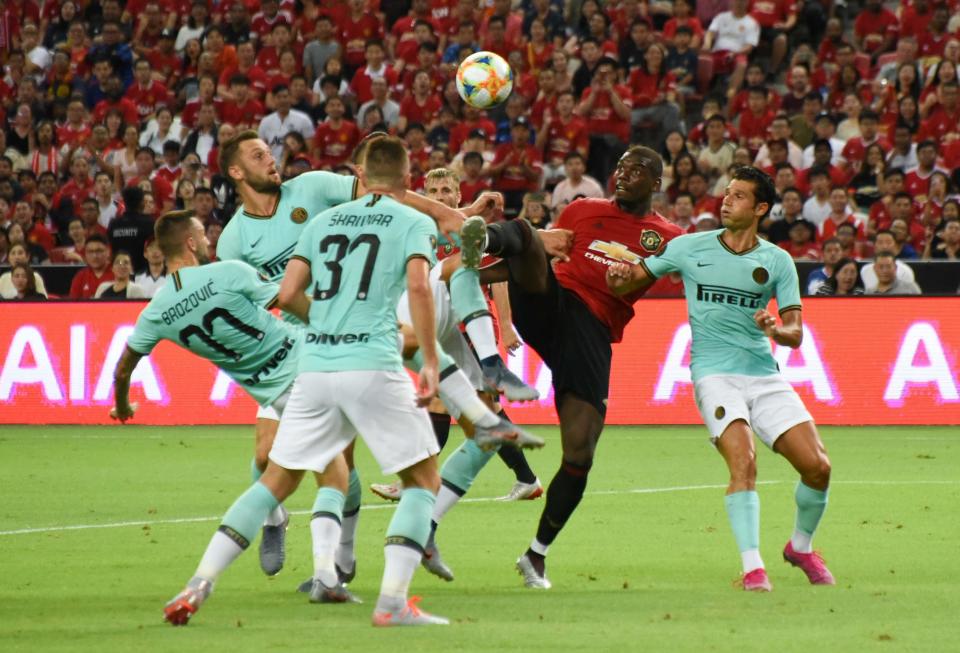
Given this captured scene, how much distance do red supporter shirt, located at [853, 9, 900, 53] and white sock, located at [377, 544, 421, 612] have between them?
54.7 ft

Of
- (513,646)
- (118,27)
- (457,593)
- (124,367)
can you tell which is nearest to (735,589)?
(457,593)

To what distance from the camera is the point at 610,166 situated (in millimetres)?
20828

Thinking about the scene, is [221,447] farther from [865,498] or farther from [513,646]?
[513,646]

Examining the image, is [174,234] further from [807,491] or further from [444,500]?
[807,491]

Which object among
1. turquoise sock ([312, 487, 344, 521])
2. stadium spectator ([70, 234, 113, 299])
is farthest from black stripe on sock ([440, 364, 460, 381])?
stadium spectator ([70, 234, 113, 299])

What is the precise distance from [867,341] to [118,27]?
1382cm

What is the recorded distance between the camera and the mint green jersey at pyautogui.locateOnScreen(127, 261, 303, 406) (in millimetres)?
7793

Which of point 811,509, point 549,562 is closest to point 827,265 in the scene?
point 549,562

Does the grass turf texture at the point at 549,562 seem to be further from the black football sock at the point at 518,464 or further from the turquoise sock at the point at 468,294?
the turquoise sock at the point at 468,294

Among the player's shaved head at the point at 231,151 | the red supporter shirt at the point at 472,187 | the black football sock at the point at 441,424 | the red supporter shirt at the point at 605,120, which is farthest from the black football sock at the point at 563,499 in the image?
the red supporter shirt at the point at 605,120

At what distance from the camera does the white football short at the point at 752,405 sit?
814cm

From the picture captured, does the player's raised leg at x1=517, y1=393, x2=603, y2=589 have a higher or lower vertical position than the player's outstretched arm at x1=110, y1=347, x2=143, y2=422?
lower

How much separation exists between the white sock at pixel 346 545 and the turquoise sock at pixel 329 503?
0.33 metres

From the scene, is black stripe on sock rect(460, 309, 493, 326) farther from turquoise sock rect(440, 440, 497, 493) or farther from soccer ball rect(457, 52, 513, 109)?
soccer ball rect(457, 52, 513, 109)
